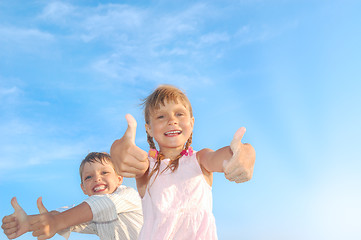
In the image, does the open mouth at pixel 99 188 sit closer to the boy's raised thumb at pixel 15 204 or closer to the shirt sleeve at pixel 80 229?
the shirt sleeve at pixel 80 229

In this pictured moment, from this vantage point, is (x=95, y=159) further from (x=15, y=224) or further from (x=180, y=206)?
(x=180, y=206)

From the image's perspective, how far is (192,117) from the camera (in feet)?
13.9

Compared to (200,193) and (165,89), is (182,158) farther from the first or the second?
(165,89)

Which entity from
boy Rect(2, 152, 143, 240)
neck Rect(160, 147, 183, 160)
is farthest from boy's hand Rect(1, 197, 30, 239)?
neck Rect(160, 147, 183, 160)

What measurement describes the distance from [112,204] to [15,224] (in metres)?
1.05

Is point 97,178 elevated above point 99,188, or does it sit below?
above

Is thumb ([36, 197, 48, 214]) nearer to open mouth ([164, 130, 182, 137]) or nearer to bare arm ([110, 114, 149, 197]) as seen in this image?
bare arm ([110, 114, 149, 197])

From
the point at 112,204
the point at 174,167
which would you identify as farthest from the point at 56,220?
the point at 174,167

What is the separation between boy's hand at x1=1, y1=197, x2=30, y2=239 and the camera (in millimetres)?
4555

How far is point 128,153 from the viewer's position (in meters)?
3.52

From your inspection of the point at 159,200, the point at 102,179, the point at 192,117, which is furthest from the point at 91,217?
the point at 192,117

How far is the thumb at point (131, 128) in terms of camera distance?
133 inches

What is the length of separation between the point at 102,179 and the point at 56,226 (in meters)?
1.08

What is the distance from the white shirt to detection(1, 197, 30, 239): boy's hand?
40cm
